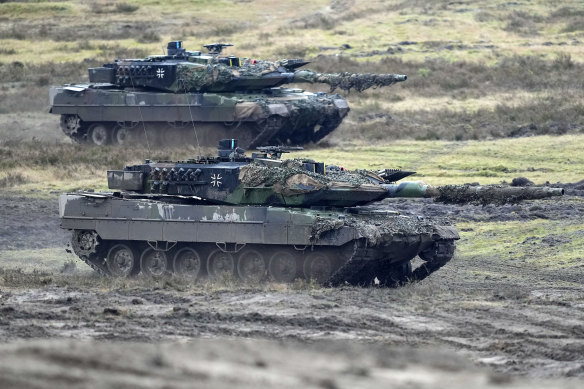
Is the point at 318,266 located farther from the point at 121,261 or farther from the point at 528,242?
the point at 528,242

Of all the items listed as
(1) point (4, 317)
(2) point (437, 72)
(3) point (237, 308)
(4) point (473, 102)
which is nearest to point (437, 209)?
(3) point (237, 308)

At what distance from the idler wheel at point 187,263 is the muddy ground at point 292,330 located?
131 centimetres

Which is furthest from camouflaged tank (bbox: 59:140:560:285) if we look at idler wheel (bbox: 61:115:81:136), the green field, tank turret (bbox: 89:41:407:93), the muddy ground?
the green field

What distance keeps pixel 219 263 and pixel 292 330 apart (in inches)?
239

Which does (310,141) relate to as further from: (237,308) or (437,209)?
(237,308)

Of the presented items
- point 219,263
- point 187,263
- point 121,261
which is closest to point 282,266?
point 219,263

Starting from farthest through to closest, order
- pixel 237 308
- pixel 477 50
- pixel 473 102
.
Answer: pixel 477 50 < pixel 473 102 < pixel 237 308

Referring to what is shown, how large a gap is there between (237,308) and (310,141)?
2238cm

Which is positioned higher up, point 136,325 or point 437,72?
point 437,72

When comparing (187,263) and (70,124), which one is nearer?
(187,263)

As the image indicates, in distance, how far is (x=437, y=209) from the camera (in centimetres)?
2995

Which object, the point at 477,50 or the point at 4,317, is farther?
the point at 477,50

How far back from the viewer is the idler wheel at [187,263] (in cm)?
2281

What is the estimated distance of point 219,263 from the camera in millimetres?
22672
